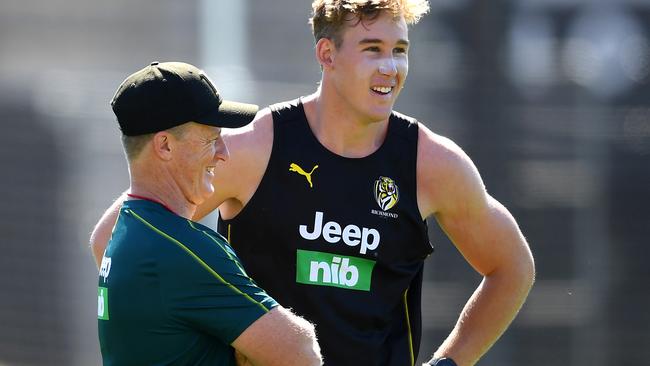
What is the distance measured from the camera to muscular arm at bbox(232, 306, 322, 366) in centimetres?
263

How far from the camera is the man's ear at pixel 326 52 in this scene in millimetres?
3809

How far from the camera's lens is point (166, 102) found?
2.74 m

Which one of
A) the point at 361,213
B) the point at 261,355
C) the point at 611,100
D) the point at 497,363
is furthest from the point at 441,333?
the point at 261,355

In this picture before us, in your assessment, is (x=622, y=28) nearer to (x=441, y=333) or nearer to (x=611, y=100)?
(x=611, y=100)

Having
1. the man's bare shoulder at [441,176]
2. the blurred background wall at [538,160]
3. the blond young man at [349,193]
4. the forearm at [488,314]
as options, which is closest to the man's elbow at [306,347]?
the blond young man at [349,193]

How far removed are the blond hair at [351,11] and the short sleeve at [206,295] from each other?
4.40 ft

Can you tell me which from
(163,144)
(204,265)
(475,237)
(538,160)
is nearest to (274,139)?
(475,237)

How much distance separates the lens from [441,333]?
268 inches

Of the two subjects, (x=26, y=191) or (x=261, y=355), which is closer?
(x=261, y=355)

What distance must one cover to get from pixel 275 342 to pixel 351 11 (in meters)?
1.47

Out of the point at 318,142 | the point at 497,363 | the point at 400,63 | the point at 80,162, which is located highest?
the point at 400,63

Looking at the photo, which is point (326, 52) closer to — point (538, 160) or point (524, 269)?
point (524, 269)

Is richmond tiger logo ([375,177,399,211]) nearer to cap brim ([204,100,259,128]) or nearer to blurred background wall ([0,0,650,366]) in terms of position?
cap brim ([204,100,259,128])

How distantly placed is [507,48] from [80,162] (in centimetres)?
296
